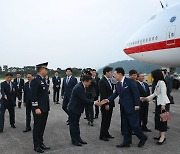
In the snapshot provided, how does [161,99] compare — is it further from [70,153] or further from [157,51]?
[157,51]

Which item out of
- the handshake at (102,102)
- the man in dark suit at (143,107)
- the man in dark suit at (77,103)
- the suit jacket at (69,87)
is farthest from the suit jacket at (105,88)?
the suit jacket at (69,87)

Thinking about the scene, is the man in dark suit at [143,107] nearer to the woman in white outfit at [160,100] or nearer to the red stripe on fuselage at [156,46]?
the woman in white outfit at [160,100]

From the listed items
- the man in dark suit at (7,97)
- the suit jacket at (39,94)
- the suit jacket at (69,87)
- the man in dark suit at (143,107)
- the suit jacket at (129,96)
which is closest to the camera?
the suit jacket at (39,94)

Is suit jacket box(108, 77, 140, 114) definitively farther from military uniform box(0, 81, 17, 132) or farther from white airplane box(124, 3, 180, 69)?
white airplane box(124, 3, 180, 69)

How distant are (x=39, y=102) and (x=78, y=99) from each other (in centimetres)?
92

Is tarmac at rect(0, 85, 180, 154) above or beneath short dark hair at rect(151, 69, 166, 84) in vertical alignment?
beneath

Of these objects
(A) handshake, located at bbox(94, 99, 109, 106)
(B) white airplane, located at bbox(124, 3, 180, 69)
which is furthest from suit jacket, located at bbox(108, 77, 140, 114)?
(B) white airplane, located at bbox(124, 3, 180, 69)

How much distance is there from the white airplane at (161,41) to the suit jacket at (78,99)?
9.97m

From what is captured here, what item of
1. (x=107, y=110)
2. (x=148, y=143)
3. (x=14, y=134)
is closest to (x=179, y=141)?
(x=148, y=143)

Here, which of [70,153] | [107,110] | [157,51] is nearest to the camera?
[70,153]

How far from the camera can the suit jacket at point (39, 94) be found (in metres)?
5.27

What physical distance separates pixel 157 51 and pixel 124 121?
35.2ft

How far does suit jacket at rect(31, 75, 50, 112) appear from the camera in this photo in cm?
527

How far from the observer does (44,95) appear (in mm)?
5449
